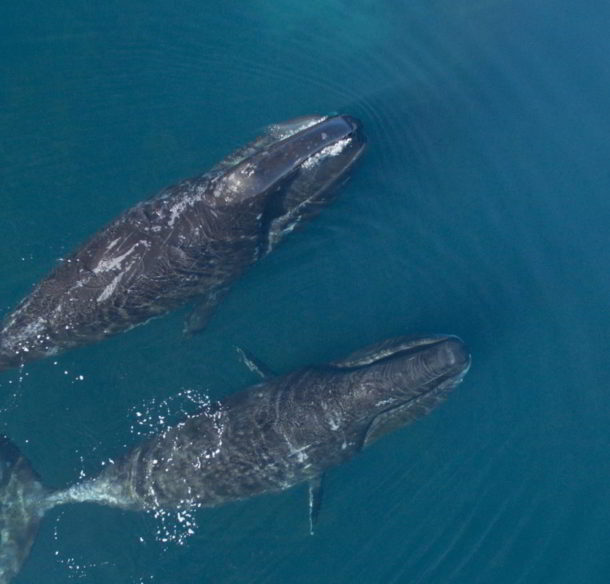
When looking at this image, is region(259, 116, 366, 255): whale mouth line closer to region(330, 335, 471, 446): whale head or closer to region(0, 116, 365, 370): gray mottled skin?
region(0, 116, 365, 370): gray mottled skin

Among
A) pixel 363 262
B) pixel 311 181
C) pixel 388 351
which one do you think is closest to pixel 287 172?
pixel 311 181

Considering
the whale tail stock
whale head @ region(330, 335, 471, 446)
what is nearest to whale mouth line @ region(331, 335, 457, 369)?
whale head @ region(330, 335, 471, 446)


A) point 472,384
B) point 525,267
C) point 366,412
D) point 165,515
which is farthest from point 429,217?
point 165,515

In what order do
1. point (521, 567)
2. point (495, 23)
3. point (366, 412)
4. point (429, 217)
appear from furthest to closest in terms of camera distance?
point (495, 23) → point (429, 217) → point (521, 567) → point (366, 412)

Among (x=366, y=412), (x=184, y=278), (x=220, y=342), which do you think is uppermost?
(x=184, y=278)

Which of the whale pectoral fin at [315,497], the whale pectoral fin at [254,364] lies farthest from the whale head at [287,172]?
the whale pectoral fin at [315,497]

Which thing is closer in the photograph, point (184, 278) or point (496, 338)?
point (184, 278)

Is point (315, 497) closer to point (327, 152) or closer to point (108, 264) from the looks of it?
point (108, 264)

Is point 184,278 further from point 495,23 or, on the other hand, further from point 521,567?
point 495,23
